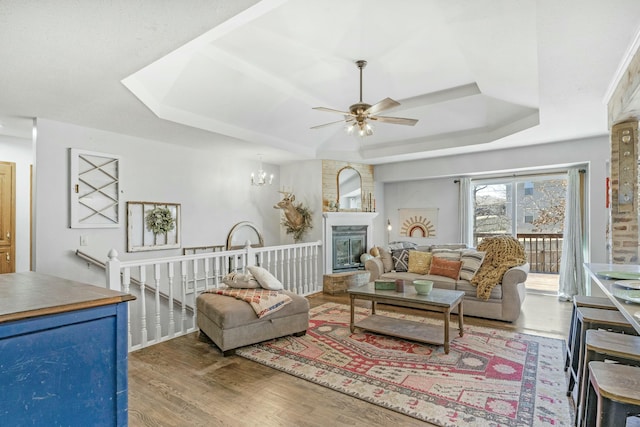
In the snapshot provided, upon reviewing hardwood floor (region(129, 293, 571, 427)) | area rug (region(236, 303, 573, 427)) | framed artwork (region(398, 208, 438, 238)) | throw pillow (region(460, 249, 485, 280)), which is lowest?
hardwood floor (region(129, 293, 571, 427))

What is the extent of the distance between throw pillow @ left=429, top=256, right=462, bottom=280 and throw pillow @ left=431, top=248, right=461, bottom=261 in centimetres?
9

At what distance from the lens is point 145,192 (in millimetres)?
4684

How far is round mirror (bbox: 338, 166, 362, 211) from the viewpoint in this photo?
6512mm

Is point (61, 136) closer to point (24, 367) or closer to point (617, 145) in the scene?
point (24, 367)

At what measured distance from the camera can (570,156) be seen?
5086 millimetres

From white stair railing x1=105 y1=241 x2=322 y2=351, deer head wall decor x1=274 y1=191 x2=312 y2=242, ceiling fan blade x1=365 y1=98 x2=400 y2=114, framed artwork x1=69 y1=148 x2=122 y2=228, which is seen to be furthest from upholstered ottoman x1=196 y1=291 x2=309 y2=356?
deer head wall decor x1=274 y1=191 x2=312 y2=242

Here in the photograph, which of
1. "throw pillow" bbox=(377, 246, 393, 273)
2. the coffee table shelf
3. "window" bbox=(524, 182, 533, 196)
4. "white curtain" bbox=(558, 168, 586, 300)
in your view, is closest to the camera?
the coffee table shelf

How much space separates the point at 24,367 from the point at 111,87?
98.8 inches

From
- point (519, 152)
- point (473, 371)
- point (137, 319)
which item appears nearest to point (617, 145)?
point (519, 152)

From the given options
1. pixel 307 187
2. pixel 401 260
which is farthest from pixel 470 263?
pixel 307 187

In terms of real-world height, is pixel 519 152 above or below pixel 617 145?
above

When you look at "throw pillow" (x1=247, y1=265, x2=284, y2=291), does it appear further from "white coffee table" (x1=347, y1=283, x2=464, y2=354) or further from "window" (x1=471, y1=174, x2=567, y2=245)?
"window" (x1=471, y1=174, x2=567, y2=245)

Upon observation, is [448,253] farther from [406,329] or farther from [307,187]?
[307,187]

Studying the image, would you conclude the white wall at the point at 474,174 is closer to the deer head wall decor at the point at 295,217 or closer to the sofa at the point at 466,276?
the sofa at the point at 466,276
